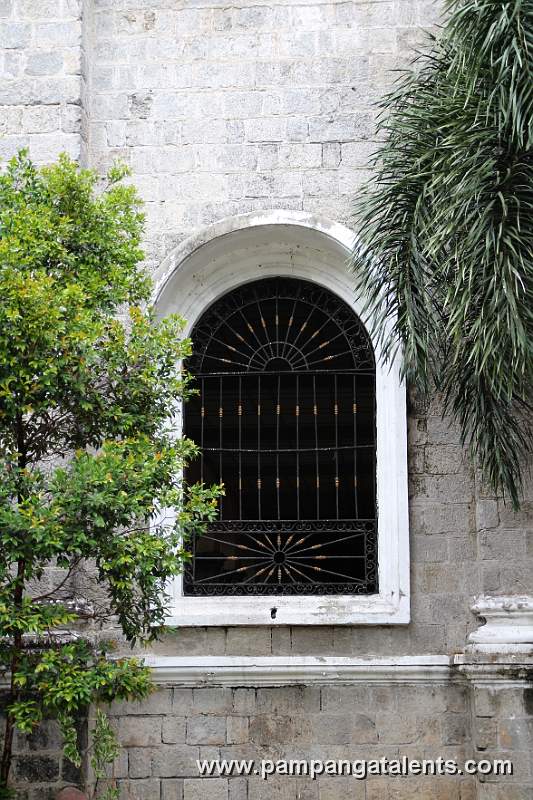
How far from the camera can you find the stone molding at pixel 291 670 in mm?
8000

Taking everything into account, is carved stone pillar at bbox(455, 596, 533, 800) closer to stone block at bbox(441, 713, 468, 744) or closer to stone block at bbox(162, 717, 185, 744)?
stone block at bbox(441, 713, 468, 744)

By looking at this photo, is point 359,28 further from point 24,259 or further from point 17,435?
point 17,435

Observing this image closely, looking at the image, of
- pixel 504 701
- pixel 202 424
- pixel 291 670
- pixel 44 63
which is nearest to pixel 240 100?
pixel 44 63

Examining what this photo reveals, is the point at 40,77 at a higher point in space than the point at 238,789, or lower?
higher

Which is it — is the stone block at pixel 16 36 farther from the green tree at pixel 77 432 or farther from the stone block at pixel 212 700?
the stone block at pixel 212 700

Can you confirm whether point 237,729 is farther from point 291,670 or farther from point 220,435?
point 220,435

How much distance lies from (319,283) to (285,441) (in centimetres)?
127

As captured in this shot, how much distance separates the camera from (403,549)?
827cm

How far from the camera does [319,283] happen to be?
9070 millimetres

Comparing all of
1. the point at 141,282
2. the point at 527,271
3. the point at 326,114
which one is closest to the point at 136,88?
the point at 326,114

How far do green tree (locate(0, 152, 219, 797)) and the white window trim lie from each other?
55.6 inches

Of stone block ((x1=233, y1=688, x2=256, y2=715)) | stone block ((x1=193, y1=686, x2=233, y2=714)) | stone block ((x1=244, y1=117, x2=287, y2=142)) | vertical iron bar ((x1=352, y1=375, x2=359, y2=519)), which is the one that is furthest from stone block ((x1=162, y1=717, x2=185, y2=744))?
stone block ((x1=244, y1=117, x2=287, y2=142))

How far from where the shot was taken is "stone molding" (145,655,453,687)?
26.2 ft

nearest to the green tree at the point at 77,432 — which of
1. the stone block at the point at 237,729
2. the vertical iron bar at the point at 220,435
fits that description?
the stone block at the point at 237,729
